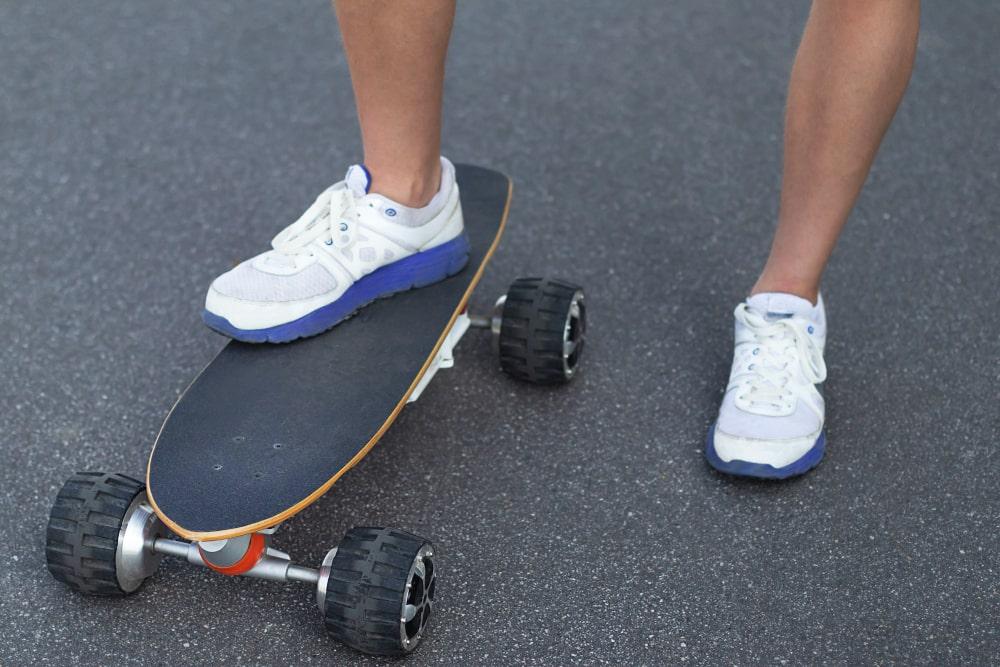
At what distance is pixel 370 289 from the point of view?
5.27 ft

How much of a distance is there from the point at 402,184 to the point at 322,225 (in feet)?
0.40

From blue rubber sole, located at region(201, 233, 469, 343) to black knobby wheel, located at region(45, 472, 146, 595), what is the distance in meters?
0.24

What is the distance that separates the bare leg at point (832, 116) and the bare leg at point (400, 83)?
49cm

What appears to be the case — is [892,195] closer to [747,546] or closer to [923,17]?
[923,17]

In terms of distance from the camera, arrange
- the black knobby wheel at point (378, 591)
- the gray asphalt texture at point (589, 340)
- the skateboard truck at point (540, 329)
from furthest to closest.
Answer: the skateboard truck at point (540, 329)
the gray asphalt texture at point (589, 340)
the black knobby wheel at point (378, 591)

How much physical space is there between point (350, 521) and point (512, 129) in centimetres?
114

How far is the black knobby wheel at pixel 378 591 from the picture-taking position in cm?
129

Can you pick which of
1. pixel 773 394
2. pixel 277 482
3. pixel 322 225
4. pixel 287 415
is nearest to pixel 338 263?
pixel 322 225

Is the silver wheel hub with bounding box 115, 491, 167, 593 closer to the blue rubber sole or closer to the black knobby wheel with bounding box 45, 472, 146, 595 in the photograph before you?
the black knobby wheel with bounding box 45, 472, 146, 595

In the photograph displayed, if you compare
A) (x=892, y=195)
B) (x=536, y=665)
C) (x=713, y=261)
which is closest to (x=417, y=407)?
(x=536, y=665)

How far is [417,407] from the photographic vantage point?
1.74 meters

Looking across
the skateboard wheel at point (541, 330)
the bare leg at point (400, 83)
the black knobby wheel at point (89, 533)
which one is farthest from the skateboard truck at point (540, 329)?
the black knobby wheel at point (89, 533)

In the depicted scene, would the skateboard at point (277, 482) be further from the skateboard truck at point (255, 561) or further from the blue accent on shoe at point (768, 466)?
the blue accent on shoe at point (768, 466)

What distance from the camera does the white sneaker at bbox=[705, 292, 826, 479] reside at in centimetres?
158
